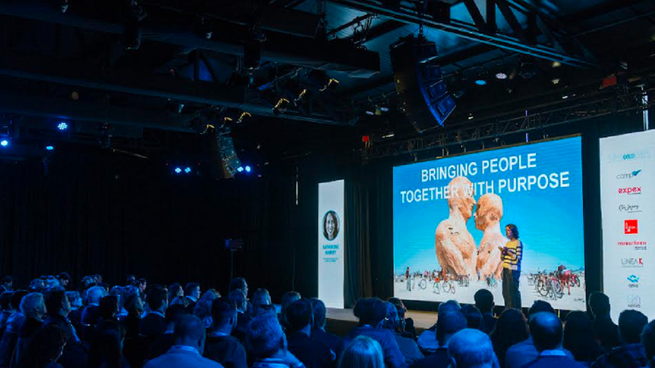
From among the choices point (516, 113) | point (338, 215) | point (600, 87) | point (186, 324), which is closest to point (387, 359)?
point (186, 324)

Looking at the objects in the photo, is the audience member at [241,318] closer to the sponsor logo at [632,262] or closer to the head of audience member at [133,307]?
the head of audience member at [133,307]

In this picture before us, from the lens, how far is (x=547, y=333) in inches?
119

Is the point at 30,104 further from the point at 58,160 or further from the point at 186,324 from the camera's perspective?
the point at 186,324

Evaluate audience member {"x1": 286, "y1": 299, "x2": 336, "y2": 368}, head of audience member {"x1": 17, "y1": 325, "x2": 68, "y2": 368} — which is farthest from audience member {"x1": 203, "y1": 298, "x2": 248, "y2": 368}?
head of audience member {"x1": 17, "y1": 325, "x2": 68, "y2": 368}

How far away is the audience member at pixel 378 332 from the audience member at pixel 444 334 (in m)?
0.29

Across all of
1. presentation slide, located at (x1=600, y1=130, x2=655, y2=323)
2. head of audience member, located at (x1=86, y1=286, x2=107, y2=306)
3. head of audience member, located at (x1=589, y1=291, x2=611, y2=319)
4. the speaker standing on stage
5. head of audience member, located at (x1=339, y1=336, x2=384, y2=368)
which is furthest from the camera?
the speaker standing on stage

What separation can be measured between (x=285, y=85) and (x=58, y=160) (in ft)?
27.7

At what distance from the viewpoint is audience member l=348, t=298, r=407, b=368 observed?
3.76 metres

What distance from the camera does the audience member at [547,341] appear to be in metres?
2.95

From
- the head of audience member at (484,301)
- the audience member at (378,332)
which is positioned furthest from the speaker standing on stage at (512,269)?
the audience member at (378,332)

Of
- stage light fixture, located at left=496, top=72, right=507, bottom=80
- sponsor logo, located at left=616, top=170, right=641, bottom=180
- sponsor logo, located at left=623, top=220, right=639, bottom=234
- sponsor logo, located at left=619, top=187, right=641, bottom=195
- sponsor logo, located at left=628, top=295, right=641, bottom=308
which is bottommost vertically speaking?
sponsor logo, located at left=628, top=295, right=641, bottom=308

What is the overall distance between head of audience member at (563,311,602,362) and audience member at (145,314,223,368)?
1.92 metres

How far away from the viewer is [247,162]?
16125 mm

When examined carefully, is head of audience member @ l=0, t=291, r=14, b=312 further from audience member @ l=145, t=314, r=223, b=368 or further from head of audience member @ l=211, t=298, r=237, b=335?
audience member @ l=145, t=314, r=223, b=368
